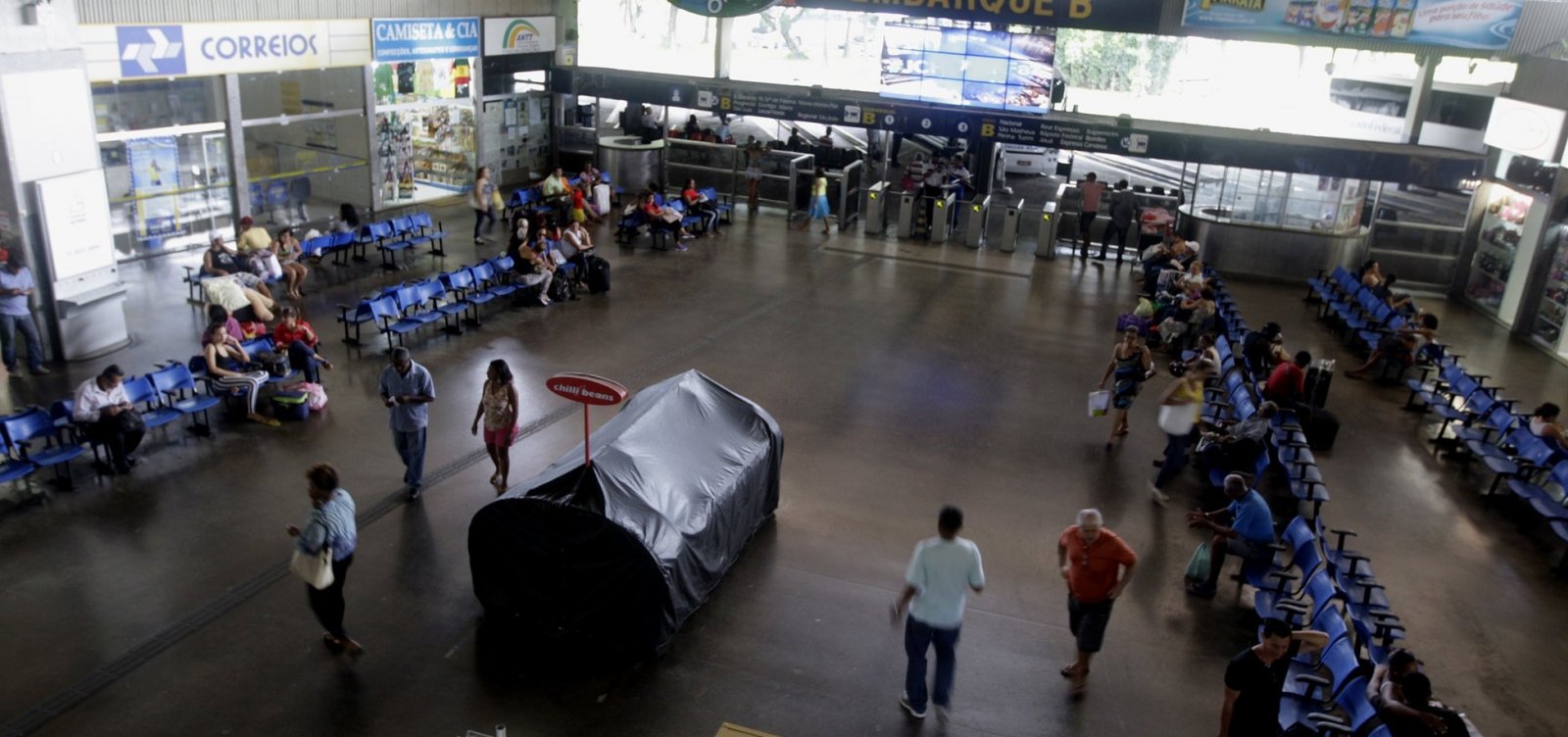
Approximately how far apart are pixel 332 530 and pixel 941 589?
4.14 metres

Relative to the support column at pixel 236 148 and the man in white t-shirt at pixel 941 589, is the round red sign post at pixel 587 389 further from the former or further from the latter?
the support column at pixel 236 148

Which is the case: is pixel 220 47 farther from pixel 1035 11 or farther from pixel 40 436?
pixel 1035 11

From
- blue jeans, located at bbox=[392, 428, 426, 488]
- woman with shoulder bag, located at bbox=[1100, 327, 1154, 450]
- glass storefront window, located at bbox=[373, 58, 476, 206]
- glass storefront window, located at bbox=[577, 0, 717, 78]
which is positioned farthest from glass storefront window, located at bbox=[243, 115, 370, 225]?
woman with shoulder bag, located at bbox=[1100, 327, 1154, 450]

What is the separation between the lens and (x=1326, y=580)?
27.2 feet

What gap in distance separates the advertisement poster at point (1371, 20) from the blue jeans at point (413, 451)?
17283 millimetres

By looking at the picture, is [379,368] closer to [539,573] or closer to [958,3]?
[539,573]

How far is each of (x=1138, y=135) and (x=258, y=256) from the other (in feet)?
51.4

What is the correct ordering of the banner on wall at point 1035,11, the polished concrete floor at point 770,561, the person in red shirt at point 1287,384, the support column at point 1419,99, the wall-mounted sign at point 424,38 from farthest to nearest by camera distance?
the banner on wall at point 1035,11 → the wall-mounted sign at point 424,38 → the support column at point 1419,99 → the person in red shirt at point 1287,384 → the polished concrete floor at point 770,561

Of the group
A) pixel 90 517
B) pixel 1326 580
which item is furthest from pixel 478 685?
pixel 1326 580

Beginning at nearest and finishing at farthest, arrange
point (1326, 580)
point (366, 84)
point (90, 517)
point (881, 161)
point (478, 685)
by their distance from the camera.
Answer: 1. point (478, 685)
2. point (1326, 580)
3. point (90, 517)
4. point (366, 84)
5. point (881, 161)

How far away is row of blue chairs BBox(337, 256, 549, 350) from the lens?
14236 millimetres

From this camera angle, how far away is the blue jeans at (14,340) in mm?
12367

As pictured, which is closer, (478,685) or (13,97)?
(478,685)

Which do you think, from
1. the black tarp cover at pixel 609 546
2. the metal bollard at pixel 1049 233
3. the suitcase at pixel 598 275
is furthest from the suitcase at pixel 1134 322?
the black tarp cover at pixel 609 546
